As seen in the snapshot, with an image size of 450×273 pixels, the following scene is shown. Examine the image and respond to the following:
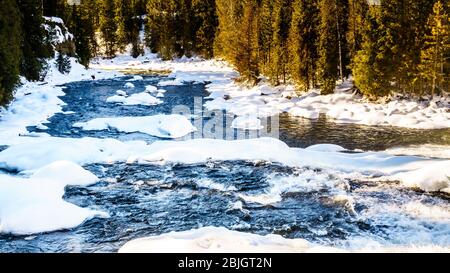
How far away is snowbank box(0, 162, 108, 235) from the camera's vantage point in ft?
35.2

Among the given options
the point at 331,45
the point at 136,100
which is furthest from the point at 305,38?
the point at 136,100

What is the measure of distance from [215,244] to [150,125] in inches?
647

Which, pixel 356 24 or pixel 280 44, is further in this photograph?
pixel 280 44

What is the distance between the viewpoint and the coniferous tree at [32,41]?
125ft

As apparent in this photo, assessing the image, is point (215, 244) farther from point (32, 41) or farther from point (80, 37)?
point (80, 37)

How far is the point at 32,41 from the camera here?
4000 centimetres

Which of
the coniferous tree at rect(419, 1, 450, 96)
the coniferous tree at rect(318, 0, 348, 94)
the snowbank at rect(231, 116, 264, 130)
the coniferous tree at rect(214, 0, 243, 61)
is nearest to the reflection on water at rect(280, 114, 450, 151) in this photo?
the snowbank at rect(231, 116, 264, 130)

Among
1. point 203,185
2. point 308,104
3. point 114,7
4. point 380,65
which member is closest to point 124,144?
point 203,185

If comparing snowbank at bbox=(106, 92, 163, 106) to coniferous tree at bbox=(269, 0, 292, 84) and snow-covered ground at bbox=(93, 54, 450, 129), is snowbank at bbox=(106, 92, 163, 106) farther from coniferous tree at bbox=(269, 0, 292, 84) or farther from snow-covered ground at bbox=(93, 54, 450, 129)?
coniferous tree at bbox=(269, 0, 292, 84)

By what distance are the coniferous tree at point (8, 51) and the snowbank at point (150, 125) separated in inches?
185

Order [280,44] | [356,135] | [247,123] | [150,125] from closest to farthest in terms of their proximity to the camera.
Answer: [356,135]
[150,125]
[247,123]
[280,44]

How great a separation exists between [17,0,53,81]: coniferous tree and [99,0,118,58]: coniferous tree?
4034 centimetres

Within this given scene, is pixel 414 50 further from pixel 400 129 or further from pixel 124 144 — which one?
pixel 124 144

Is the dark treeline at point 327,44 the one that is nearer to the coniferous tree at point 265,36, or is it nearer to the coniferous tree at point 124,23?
the coniferous tree at point 265,36
